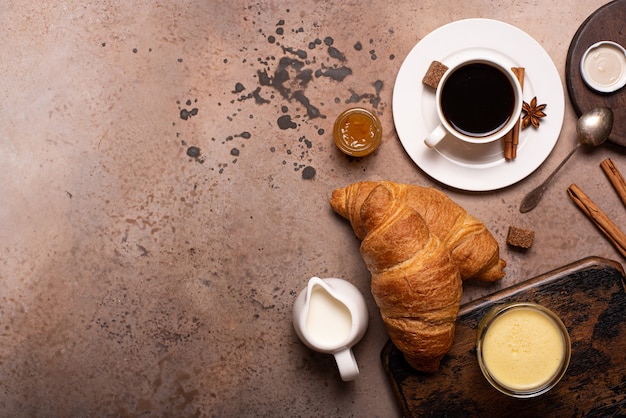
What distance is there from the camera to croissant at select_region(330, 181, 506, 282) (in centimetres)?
149

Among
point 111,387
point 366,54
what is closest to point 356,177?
point 366,54

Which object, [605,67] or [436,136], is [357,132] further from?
[605,67]

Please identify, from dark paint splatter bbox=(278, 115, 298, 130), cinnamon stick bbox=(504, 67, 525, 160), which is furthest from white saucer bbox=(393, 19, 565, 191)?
dark paint splatter bbox=(278, 115, 298, 130)

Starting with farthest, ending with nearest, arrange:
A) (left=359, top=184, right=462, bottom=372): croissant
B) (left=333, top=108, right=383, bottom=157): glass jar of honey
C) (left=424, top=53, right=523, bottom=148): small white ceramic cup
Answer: (left=333, top=108, right=383, bottom=157): glass jar of honey < (left=424, top=53, right=523, bottom=148): small white ceramic cup < (left=359, top=184, right=462, bottom=372): croissant

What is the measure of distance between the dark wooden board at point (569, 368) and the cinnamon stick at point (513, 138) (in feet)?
1.22

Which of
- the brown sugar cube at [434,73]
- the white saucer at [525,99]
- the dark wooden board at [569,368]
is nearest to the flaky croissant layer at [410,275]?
the dark wooden board at [569,368]

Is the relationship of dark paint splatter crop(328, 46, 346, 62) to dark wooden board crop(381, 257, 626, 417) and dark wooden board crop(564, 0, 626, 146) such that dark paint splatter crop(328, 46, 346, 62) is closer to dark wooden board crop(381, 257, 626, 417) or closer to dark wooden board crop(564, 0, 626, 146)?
dark wooden board crop(564, 0, 626, 146)

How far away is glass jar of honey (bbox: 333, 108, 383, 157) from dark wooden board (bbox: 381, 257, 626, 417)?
0.54 metres

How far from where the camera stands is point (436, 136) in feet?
4.91

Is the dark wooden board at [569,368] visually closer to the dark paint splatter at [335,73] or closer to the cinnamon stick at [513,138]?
the cinnamon stick at [513,138]

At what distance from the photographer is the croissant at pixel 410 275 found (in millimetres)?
1388

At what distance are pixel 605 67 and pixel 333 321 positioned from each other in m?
1.05

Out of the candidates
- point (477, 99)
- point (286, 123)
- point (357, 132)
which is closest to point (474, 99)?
point (477, 99)

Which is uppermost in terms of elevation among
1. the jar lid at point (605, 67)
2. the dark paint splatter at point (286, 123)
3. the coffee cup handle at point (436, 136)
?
the jar lid at point (605, 67)
